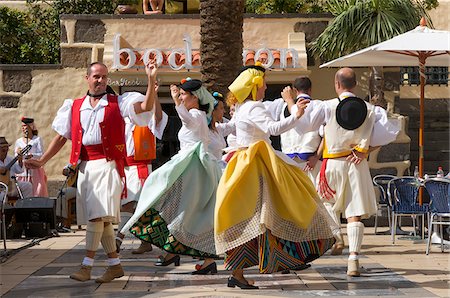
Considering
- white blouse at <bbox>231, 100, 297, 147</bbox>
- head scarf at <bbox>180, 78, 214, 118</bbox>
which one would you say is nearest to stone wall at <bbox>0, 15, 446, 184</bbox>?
head scarf at <bbox>180, 78, 214, 118</bbox>

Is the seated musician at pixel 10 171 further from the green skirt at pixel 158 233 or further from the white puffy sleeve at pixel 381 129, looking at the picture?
the white puffy sleeve at pixel 381 129

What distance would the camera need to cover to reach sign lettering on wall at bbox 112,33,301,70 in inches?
720

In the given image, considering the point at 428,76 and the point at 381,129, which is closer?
the point at 381,129

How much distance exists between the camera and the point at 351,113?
10.4 m

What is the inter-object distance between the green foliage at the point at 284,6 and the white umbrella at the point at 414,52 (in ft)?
21.0

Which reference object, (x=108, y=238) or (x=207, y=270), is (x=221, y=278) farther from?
(x=108, y=238)

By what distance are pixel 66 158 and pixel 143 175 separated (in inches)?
278

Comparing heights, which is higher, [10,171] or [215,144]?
[215,144]

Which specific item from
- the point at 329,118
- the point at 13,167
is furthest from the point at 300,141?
the point at 13,167

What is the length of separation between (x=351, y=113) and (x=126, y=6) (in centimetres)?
1044

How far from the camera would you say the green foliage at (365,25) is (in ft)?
59.4

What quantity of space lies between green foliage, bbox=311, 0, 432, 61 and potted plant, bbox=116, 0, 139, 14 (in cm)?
358

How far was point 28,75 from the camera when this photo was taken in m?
19.0

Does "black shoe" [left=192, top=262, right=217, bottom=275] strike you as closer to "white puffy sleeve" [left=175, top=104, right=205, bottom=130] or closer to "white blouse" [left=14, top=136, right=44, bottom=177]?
"white puffy sleeve" [left=175, top=104, right=205, bottom=130]
